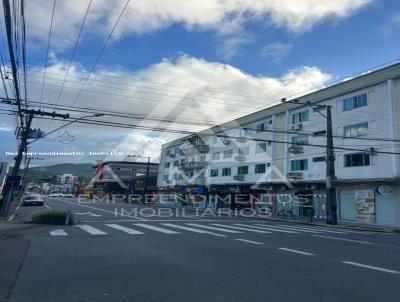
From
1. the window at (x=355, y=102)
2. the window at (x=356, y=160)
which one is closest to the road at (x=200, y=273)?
the window at (x=356, y=160)

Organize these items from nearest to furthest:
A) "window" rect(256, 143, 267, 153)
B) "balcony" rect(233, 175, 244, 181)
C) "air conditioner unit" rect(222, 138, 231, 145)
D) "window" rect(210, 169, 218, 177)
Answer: "window" rect(256, 143, 267, 153)
"balcony" rect(233, 175, 244, 181)
"air conditioner unit" rect(222, 138, 231, 145)
"window" rect(210, 169, 218, 177)

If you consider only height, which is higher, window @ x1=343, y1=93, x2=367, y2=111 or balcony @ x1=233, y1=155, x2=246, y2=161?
window @ x1=343, y1=93, x2=367, y2=111

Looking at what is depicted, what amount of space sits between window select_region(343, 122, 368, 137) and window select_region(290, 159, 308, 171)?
5.51 m

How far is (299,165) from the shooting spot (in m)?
36.9

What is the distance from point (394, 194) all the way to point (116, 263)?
26248 mm

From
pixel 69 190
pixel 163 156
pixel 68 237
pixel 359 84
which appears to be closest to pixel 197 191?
pixel 163 156

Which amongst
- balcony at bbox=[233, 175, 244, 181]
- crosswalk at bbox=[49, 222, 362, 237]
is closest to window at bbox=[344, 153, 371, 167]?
crosswalk at bbox=[49, 222, 362, 237]

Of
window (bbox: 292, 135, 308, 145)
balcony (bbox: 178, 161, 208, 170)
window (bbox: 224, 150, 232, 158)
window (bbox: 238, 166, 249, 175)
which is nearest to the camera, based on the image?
window (bbox: 292, 135, 308, 145)

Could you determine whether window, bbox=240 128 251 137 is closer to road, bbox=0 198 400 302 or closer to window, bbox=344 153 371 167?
window, bbox=344 153 371 167

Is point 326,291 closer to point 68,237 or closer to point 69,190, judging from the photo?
point 68,237

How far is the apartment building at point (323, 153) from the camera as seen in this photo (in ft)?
92.3

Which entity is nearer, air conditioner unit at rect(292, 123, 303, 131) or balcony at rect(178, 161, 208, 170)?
air conditioner unit at rect(292, 123, 303, 131)

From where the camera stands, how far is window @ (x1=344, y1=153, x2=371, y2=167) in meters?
29.6

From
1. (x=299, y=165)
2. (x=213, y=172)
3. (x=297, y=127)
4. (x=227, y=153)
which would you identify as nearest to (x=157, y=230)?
(x=299, y=165)
